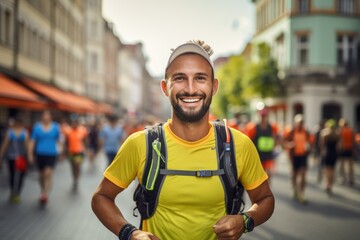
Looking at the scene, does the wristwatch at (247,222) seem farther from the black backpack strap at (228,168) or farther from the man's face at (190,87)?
the man's face at (190,87)

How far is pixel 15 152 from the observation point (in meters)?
9.38

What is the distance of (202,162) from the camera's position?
2227 mm

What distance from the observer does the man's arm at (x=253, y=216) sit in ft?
6.64

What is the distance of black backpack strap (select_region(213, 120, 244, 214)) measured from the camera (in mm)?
2244

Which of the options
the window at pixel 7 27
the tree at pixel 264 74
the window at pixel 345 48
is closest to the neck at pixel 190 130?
the window at pixel 7 27

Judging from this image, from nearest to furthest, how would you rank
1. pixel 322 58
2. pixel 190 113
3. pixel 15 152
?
pixel 190 113 < pixel 15 152 < pixel 322 58

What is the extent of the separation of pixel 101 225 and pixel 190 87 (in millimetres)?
5361

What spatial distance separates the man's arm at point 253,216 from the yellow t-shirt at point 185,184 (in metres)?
0.05

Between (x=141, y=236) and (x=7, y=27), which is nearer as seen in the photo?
(x=141, y=236)

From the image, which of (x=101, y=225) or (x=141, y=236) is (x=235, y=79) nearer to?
(x=101, y=225)

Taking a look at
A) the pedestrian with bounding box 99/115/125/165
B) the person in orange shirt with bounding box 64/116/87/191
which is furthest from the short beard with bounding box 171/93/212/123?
the pedestrian with bounding box 99/115/125/165

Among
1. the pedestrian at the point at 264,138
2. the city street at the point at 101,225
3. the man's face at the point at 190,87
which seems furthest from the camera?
the pedestrian at the point at 264,138

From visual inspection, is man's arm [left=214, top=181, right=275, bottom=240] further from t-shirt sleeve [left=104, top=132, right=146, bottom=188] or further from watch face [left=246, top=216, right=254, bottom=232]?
t-shirt sleeve [left=104, top=132, right=146, bottom=188]

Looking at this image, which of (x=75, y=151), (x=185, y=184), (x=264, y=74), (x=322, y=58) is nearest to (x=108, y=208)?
(x=185, y=184)
